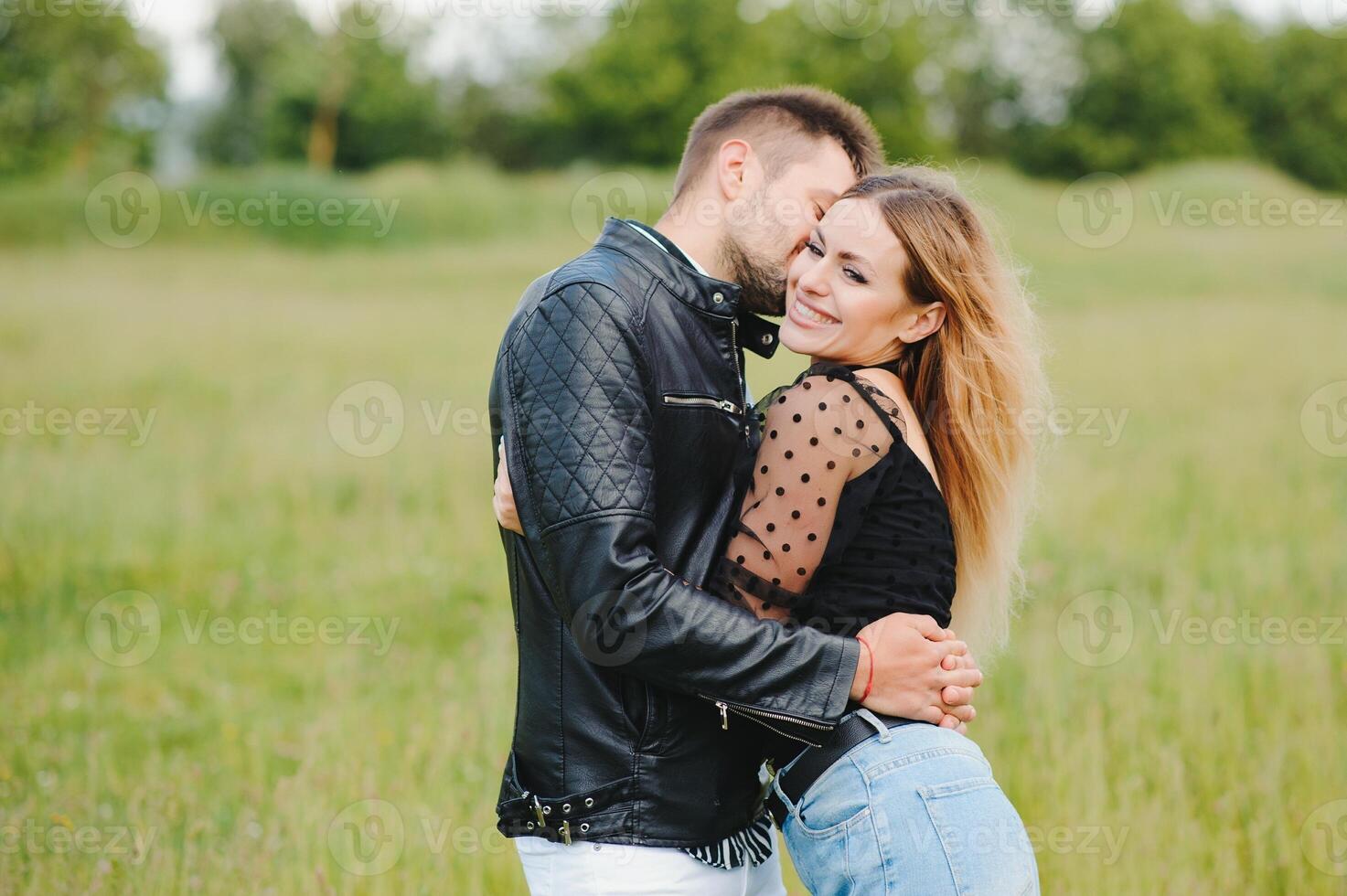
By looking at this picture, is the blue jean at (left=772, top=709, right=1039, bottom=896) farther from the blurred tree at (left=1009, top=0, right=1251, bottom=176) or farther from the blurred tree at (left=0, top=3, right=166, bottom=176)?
the blurred tree at (left=1009, top=0, right=1251, bottom=176)

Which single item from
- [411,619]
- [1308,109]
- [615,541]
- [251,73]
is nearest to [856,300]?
[615,541]

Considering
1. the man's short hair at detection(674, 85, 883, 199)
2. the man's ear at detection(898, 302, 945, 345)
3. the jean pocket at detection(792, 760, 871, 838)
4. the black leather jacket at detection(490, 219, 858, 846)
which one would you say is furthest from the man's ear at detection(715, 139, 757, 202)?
the jean pocket at detection(792, 760, 871, 838)

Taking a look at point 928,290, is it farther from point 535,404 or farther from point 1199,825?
point 1199,825

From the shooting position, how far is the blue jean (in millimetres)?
2242

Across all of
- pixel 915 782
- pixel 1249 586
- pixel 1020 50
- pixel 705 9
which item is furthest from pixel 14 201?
pixel 1020 50

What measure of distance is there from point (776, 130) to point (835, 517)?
1.18 meters

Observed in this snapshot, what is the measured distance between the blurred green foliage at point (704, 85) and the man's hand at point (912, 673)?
130 feet

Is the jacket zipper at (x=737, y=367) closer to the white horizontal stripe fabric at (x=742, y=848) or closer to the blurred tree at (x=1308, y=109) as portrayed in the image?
the white horizontal stripe fabric at (x=742, y=848)

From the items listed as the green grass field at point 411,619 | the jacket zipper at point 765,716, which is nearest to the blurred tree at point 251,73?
the green grass field at point 411,619

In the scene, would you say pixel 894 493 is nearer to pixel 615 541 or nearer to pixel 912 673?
pixel 912 673

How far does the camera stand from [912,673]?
2.42 metres

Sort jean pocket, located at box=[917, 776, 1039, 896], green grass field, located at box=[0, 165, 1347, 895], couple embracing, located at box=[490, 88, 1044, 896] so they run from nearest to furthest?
jean pocket, located at box=[917, 776, 1039, 896]
couple embracing, located at box=[490, 88, 1044, 896]
green grass field, located at box=[0, 165, 1347, 895]

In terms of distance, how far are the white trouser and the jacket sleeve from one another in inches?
16.3

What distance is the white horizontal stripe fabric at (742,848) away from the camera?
2.62 m
